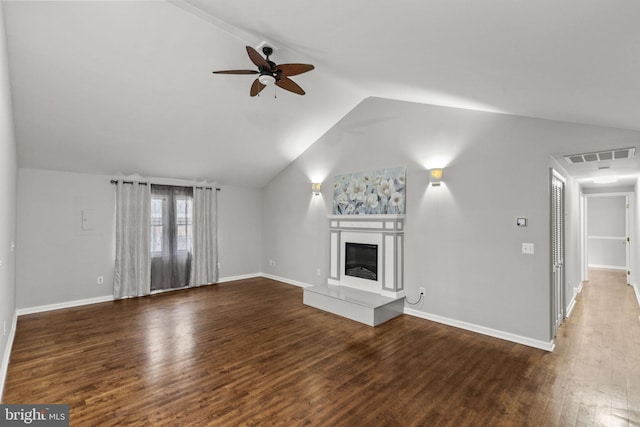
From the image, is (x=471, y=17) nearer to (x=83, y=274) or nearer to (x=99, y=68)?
(x=99, y=68)

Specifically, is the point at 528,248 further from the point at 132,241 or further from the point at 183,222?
the point at 132,241

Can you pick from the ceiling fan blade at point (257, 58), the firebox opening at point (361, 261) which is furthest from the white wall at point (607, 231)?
the ceiling fan blade at point (257, 58)

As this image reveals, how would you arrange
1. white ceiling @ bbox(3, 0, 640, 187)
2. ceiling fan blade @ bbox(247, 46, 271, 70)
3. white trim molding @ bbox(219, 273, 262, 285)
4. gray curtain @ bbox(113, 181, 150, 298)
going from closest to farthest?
white ceiling @ bbox(3, 0, 640, 187) < ceiling fan blade @ bbox(247, 46, 271, 70) < gray curtain @ bbox(113, 181, 150, 298) < white trim molding @ bbox(219, 273, 262, 285)

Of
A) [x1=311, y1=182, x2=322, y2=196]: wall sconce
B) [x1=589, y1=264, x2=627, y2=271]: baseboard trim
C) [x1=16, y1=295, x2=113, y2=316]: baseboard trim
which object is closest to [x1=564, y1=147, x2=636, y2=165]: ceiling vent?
[x1=311, y1=182, x2=322, y2=196]: wall sconce

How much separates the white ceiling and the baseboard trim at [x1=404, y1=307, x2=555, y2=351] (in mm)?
2420

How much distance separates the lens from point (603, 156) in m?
3.35

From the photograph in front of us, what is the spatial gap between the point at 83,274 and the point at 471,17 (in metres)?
6.28

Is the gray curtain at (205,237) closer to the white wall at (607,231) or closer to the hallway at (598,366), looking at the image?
the hallway at (598,366)

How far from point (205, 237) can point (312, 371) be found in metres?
4.39

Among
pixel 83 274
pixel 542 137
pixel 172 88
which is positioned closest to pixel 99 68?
pixel 172 88

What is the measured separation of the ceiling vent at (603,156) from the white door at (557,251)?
0.25 meters

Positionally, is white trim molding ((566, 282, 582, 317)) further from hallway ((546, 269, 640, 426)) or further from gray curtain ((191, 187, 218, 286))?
gray curtain ((191, 187, 218, 286))

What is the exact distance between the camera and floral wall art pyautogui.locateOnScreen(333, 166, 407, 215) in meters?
4.77

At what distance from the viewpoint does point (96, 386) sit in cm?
264
